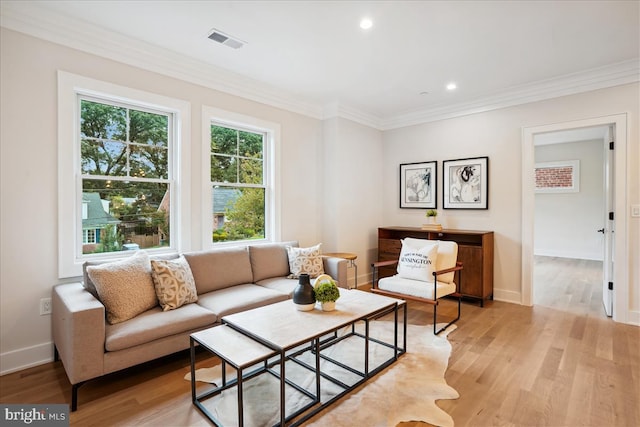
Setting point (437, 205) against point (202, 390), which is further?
point (437, 205)

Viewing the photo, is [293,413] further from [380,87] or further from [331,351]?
[380,87]

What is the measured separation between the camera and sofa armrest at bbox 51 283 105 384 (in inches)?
79.0

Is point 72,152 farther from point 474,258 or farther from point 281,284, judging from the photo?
point 474,258

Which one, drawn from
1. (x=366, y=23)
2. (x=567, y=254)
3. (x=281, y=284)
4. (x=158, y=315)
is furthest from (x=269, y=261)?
(x=567, y=254)

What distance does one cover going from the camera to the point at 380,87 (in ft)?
13.2

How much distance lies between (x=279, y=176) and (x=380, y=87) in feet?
5.47

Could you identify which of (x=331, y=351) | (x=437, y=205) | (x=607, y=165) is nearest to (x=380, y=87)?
(x=437, y=205)

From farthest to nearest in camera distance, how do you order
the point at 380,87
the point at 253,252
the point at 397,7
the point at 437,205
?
the point at 437,205
the point at 380,87
the point at 253,252
the point at 397,7

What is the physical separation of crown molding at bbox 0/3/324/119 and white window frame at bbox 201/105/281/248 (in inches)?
10.8

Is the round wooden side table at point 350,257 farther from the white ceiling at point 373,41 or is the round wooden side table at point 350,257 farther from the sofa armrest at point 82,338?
the sofa armrest at point 82,338

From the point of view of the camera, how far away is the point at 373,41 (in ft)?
9.56

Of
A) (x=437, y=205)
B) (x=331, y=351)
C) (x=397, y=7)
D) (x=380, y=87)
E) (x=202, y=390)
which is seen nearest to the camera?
(x=202, y=390)

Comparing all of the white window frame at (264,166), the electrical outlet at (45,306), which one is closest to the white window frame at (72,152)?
the electrical outlet at (45,306)

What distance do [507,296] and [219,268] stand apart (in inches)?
141
